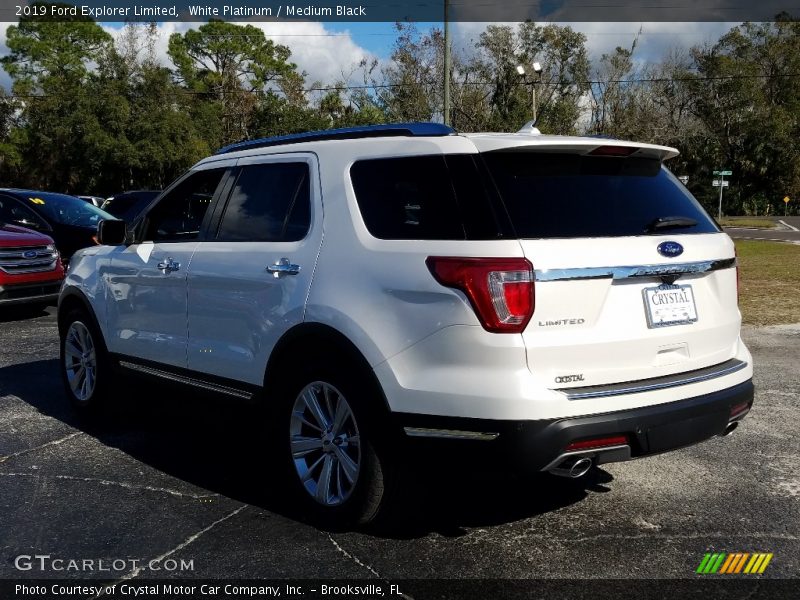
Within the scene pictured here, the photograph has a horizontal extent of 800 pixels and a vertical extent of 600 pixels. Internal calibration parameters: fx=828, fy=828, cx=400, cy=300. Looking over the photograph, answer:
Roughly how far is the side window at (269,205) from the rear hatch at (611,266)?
1.13 meters

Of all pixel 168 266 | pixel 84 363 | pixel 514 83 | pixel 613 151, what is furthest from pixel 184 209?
pixel 514 83

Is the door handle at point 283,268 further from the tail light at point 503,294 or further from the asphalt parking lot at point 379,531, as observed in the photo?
the tail light at point 503,294

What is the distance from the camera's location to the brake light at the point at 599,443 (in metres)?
3.35

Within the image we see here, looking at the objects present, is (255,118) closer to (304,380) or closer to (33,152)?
(33,152)

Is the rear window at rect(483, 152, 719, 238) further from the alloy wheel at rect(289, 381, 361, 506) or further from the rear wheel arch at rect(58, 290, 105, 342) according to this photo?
the rear wheel arch at rect(58, 290, 105, 342)

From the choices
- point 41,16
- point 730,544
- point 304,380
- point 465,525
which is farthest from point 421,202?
point 41,16

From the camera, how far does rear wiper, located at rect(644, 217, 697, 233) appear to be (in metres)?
3.75

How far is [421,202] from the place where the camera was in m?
3.69

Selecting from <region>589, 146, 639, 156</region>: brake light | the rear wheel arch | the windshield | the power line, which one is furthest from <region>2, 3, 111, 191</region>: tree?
<region>589, 146, 639, 156</region>: brake light

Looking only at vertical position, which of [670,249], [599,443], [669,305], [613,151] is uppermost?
[613,151]

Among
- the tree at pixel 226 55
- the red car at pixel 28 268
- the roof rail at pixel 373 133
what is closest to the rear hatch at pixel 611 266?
the roof rail at pixel 373 133

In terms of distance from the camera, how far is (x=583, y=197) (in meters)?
3.66

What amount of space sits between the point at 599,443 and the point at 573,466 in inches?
5.7

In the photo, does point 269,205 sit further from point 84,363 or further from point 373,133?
point 84,363
